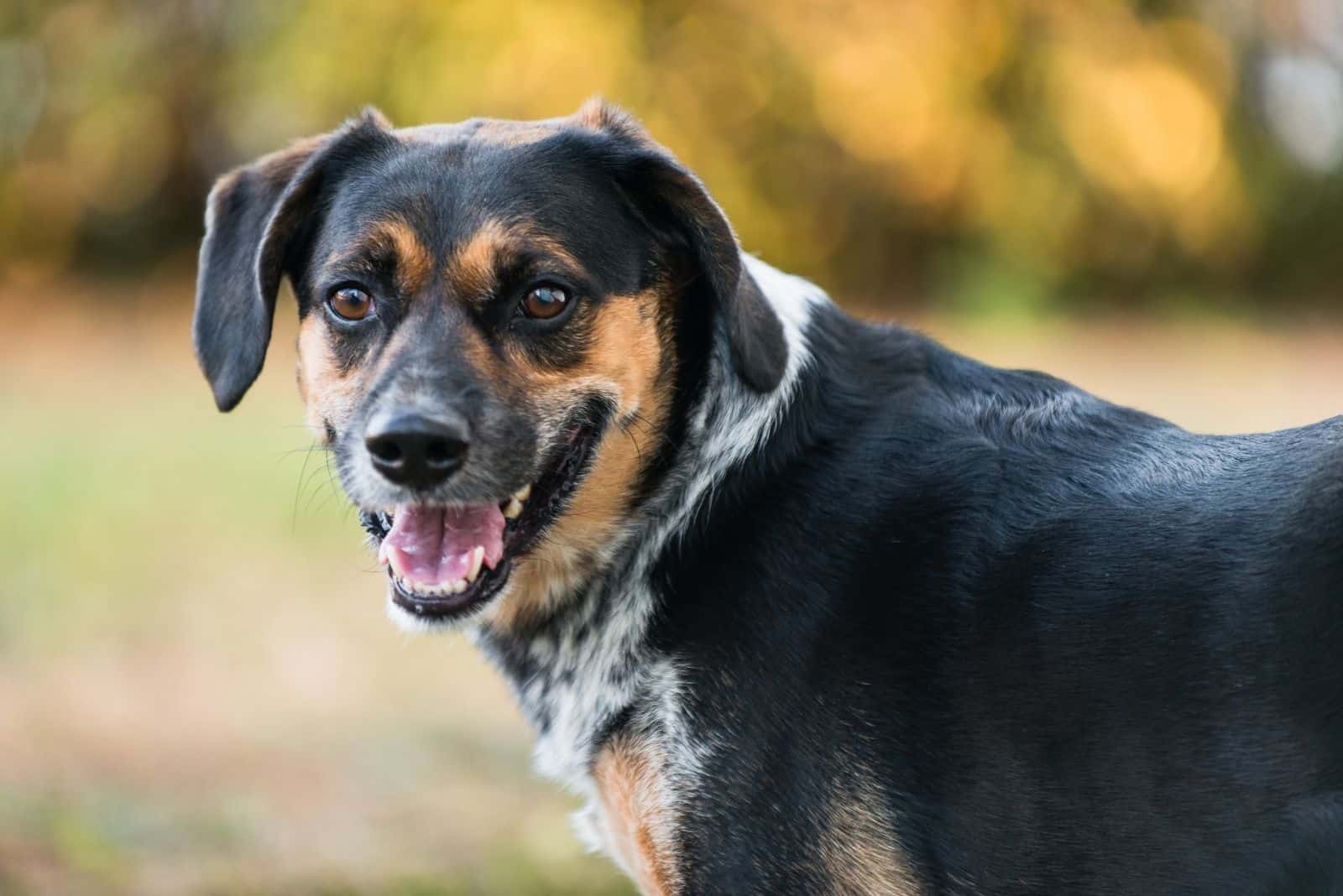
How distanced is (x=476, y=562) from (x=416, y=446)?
1.04 feet

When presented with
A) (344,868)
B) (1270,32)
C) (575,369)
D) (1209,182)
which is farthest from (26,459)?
(1270,32)

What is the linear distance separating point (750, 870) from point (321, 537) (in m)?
6.49

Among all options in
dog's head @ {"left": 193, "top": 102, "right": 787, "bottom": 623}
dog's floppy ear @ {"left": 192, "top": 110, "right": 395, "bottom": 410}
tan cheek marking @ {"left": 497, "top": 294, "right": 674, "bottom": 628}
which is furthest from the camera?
dog's floppy ear @ {"left": 192, "top": 110, "right": 395, "bottom": 410}

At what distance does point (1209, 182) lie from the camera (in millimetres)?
15500

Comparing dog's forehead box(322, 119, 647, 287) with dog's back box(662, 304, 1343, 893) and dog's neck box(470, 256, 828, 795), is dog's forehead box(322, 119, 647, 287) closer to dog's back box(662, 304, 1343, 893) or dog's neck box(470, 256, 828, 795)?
dog's neck box(470, 256, 828, 795)

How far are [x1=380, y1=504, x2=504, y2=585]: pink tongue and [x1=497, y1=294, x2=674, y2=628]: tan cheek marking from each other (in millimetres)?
112

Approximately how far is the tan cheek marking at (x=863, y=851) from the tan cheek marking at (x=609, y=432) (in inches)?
32.6

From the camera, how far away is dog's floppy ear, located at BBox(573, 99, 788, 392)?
10.4 feet

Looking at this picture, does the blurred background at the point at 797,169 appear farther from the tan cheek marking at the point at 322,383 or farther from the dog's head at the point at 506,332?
the dog's head at the point at 506,332

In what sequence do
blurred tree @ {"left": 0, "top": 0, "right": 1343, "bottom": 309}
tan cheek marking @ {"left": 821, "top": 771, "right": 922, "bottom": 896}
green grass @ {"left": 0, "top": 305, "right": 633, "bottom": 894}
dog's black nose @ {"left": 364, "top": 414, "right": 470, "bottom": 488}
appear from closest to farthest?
1. tan cheek marking @ {"left": 821, "top": 771, "right": 922, "bottom": 896}
2. dog's black nose @ {"left": 364, "top": 414, "right": 470, "bottom": 488}
3. green grass @ {"left": 0, "top": 305, "right": 633, "bottom": 894}
4. blurred tree @ {"left": 0, "top": 0, "right": 1343, "bottom": 309}

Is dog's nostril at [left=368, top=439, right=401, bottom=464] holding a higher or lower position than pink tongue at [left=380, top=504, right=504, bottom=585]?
higher

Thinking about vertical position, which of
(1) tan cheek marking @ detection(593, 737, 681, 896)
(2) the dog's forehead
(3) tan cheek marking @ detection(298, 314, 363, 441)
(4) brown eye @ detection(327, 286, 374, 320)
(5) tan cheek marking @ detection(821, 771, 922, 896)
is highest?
(2) the dog's forehead

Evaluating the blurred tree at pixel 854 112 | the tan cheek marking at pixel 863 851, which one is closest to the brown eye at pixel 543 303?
the tan cheek marking at pixel 863 851

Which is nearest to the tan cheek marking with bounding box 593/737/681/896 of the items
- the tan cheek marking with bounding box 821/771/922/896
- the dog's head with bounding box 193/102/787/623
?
the tan cheek marking with bounding box 821/771/922/896
